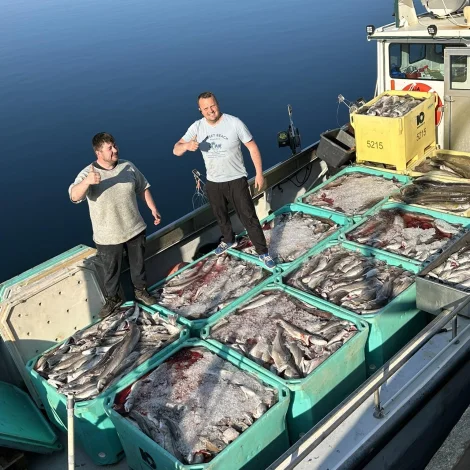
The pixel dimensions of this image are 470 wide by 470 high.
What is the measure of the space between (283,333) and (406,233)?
2138 millimetres

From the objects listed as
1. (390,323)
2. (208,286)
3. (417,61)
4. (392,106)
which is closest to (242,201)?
(208,286)

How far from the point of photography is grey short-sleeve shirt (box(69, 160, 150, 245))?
5.17 m

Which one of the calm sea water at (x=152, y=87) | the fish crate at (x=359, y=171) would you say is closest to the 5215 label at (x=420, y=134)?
the fish crate at (x=359, y=171)

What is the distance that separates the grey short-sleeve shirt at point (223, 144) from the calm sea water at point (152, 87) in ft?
25.4

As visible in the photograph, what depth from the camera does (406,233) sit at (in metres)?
6.12

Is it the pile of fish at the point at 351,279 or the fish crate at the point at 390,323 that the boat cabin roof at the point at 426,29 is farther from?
the fish crate at the point at 390,323

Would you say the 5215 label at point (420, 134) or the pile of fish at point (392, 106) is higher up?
the pile of fish at point (392, 106)

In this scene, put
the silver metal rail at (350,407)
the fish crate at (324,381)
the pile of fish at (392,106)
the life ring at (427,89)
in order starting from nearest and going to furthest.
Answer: the silver metal rail at (350,407) < the fish crate at (324,381) < the pile of fish at (392,106) < the life ring at (427,89)

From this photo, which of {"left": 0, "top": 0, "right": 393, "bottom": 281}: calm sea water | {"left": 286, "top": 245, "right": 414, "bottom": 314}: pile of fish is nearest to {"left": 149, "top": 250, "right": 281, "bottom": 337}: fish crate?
{"left": 286, "top": 245, "right": 414, "bottom": 314}: pile of fish

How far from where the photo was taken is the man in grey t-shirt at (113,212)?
5.04m

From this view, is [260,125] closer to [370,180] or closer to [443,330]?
[370,180]

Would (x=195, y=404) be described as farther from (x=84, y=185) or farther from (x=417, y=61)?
(x=417, y=61)

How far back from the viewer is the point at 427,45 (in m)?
8.05

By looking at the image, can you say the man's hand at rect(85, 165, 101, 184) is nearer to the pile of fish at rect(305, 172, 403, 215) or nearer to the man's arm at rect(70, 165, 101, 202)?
the man's arm at rect(70, 165, 101, 202)
